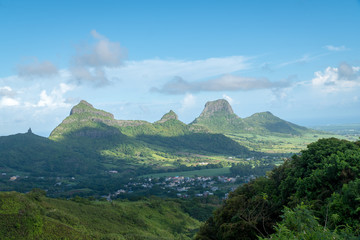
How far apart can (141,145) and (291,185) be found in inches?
7033

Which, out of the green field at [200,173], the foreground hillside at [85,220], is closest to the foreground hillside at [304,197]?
the foreground hillside at [85,220]

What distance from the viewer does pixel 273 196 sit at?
2406 centimetres

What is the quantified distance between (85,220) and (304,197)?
29.9m

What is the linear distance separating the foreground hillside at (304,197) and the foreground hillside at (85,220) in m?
16.0

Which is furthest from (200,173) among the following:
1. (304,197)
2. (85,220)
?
(304,197)

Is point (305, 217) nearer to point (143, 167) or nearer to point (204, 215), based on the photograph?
point (204, 215)

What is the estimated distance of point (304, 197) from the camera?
67.3 feet

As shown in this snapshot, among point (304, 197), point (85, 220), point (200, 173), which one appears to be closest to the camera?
point (304, 197)

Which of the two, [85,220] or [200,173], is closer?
[85,220]

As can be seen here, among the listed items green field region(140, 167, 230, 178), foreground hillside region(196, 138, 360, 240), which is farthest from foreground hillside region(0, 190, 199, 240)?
green field region(140, 167, 230, 178)

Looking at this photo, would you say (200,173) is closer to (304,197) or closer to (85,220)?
(85,220)

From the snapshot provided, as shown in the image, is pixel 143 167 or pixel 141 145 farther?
pixel 141 145

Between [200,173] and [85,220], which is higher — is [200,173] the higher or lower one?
the lower one

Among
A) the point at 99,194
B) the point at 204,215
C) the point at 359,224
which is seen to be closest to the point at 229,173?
the point at 99,194
